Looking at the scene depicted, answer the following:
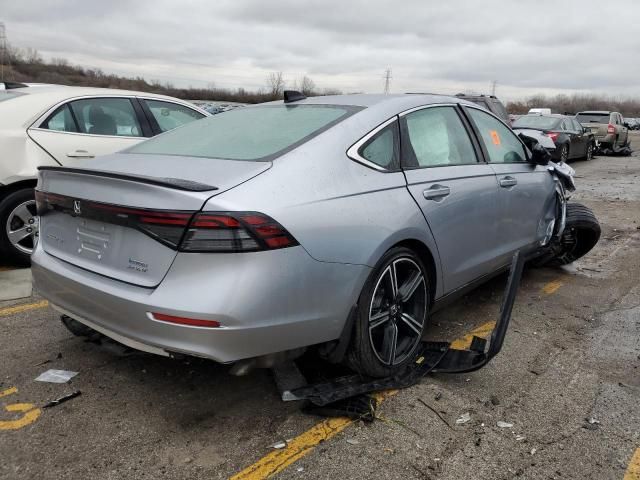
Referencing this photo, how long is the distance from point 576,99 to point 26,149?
119 meters

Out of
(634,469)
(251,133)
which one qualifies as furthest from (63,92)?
(634,469)

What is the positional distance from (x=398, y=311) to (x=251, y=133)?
132 cm

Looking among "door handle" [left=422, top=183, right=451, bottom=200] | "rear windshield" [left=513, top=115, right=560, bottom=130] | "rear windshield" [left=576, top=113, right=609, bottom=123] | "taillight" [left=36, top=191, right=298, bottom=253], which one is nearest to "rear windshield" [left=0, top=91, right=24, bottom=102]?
"taillight" [left=36, top=191, right=298, bottom=253]

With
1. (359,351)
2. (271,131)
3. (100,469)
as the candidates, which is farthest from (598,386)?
(100,469)

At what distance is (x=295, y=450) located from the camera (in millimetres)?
2574

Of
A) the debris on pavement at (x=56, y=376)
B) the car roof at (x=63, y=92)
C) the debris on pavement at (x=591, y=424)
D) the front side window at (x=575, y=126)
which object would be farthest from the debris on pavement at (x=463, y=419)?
the front side window at (x=575, y=126)

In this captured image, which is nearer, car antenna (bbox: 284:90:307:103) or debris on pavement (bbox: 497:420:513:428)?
debris on pavement (bbox: 497:420:513:428)

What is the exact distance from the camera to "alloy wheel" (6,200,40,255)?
16.5ft

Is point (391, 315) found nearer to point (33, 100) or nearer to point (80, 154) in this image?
point (80, 154)

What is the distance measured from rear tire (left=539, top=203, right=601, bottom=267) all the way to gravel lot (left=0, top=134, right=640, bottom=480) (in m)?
1.53

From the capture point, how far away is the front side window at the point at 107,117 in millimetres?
5598

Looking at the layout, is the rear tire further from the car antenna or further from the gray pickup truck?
the gray pickup truck

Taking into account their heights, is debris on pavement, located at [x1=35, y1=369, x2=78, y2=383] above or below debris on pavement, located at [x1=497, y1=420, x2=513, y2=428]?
above

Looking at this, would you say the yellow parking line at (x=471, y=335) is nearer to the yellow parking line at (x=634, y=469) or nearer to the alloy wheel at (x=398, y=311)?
the alloy wheel at (x=398, y=311)
